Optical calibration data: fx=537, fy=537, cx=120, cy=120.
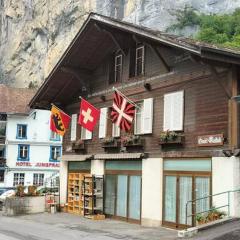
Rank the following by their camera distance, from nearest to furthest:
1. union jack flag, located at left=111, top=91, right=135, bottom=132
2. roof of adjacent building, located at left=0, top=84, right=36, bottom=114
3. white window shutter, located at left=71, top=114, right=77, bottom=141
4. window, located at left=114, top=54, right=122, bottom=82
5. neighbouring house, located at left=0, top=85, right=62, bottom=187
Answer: union jack flag, located at left=111, top=91, right=135, bottom=132
window, located at left=114, top=54, right=122, bottom=82
white window shutter, located at left=71, top=114, right=77, bottom=141
neighbouring house, located at left=0, top=85, right=62, bottom=187
roof of adjacent building, located at left=0, top=84, right=36, bottom=114

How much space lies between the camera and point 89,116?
22703 millimetres

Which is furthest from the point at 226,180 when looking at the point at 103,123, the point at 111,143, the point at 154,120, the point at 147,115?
the point at 103,123

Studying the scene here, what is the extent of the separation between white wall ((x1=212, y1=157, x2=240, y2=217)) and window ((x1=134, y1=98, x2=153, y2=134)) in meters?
4.35

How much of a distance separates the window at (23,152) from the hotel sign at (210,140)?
111ft

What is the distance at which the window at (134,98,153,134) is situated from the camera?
2170 centimetres

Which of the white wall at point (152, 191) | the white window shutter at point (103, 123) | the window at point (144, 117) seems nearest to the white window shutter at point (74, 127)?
the white window shutter at point (103, 123)

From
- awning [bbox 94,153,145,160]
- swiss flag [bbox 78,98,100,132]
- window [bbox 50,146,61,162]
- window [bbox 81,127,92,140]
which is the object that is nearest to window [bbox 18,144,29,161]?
window [bbox 50,146,61,162]

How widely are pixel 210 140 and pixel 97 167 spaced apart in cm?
820

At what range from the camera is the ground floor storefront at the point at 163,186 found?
58.4ft

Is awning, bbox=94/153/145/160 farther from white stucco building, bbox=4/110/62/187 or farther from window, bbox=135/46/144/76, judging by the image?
white stucco building, bbox=4/110/62/187

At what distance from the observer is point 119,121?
69.7ft

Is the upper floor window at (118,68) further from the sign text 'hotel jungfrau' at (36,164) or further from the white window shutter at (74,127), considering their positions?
the sign text 'hotel jungfrau' at (36,164)

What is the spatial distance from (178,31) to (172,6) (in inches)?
184

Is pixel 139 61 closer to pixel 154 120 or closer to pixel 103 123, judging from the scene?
pixel 154 120
